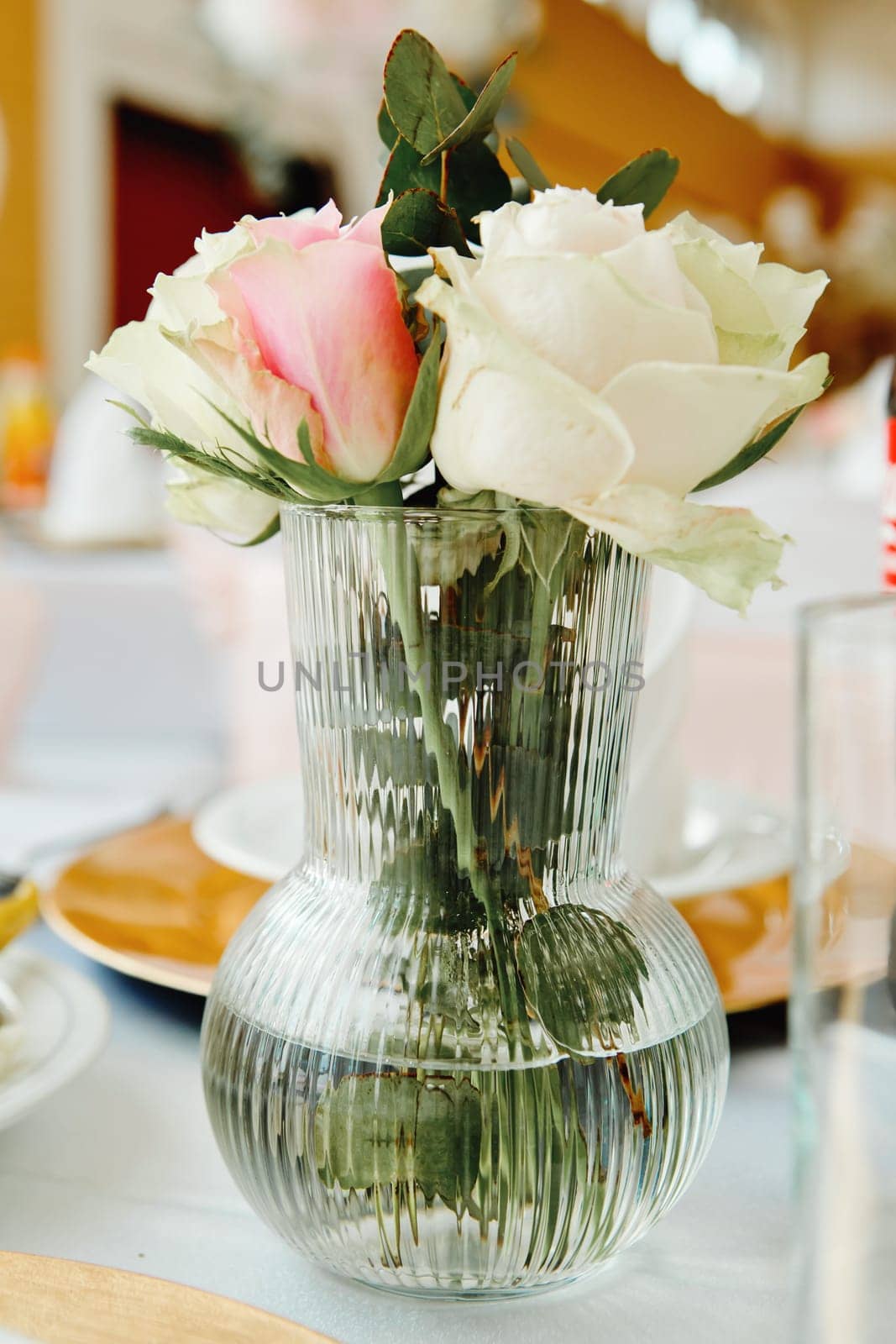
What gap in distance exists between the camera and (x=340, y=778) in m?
0.31

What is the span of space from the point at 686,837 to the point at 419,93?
1.30ft

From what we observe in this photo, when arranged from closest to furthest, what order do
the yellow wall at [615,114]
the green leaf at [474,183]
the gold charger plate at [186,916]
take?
the green leaf at [474,183]
the gold charger plate at [186,916]
the yellow wall at [615,114]

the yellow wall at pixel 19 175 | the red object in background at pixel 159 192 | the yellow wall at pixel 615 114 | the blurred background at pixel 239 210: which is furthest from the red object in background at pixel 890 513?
the yellow wall at pixel 615 114

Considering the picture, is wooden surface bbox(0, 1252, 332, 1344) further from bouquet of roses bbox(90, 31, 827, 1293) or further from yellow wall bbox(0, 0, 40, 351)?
yellow wall bbox(0, 0, 40, 351)

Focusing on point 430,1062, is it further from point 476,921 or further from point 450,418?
point 450,418

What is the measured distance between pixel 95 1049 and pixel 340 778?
0.14 meters

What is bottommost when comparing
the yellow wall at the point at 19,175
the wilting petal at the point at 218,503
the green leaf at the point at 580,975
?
the green leaf at the point at 580,975

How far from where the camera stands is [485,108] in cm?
28

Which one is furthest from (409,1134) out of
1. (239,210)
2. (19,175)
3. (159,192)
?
(239,210)

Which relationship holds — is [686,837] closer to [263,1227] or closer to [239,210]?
[263,1227]

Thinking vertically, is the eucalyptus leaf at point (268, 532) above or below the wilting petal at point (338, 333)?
below

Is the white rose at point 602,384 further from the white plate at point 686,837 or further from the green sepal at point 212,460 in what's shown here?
the white plate at point 686,837

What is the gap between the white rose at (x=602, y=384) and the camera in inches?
9.8

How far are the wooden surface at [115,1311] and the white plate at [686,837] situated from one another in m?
0.25
